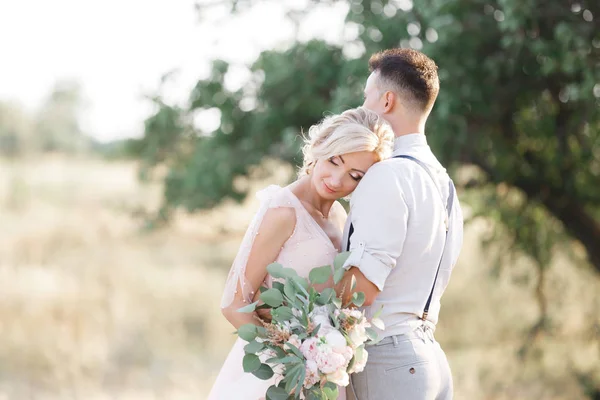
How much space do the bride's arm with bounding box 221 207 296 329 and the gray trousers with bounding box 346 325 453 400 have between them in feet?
1.47

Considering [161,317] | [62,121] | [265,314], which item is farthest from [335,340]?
[62,121]

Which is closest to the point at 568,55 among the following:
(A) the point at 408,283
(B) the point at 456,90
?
(B) the point at 456,90

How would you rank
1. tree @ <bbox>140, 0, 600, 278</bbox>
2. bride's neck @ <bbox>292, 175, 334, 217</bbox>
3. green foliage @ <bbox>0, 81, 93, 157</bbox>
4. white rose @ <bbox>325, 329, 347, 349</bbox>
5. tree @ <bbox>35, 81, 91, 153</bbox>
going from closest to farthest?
white rose @ <bbox>325, 329, 347, 349</bbox>, bride's neck @ <bbox>292, 175, 334, 217</bbox>, tree @ <bbox>140, 0, 600, 278</bbox>, green foliage @ <bbox>0, 81, 93, 157</bbox>, tree @ <bbox>35, 81, 91, 153</bbox>

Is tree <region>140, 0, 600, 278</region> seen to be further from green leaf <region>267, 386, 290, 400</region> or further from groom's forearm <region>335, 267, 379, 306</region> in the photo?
green leaf <region>267, 386, 290, 400</region>

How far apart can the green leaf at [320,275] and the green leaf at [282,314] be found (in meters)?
0.13

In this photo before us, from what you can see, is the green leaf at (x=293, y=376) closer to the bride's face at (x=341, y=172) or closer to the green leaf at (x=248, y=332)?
the green leaf at (x=248, y=332)

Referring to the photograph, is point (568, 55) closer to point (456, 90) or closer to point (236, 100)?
point (456, 90)

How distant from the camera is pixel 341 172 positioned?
2.86m

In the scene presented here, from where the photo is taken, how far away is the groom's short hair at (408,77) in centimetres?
295

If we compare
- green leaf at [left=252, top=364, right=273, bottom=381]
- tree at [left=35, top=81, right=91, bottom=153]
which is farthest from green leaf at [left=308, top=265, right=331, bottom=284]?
tree at [left=35, top=81, right=91, bottom=153]

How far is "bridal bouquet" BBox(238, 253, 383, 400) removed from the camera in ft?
8.39

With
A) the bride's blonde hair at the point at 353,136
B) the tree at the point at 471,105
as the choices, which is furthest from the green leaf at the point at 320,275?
the tree at the point at 471,105

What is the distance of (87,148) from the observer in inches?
1427

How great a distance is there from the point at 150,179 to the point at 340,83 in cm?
240
